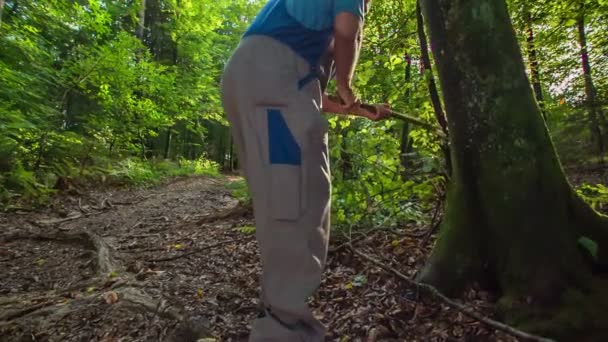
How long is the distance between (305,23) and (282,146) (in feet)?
1.96

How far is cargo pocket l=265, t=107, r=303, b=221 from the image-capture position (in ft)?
5.52

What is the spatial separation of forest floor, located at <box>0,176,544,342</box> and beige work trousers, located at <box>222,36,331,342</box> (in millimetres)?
746

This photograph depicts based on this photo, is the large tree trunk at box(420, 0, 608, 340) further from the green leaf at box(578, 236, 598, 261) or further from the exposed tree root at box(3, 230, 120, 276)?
the exposed tree root at box(3, 230, 120, 276)

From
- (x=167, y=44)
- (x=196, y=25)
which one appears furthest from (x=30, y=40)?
(x=167, y=44)

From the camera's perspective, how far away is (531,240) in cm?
209

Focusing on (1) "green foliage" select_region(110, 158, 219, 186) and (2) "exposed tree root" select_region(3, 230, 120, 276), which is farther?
(1) "green foliage" select_region(110, 158, 219, 186)

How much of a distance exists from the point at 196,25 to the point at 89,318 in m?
18.1

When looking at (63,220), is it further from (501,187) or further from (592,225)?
(592,225)

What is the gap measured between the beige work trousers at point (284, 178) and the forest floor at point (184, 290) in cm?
75

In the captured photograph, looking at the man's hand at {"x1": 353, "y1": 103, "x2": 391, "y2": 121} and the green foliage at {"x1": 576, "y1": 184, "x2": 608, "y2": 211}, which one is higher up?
the man's hand at {"x1": 353, "y1": 103, "x2": 391, "y2": 121}

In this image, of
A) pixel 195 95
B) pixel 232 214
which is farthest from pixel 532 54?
pixel 195 95

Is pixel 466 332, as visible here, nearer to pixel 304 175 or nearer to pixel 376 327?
pixel 376 327

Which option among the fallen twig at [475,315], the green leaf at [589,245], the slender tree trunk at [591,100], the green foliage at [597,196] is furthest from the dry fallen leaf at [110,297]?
the slender tree trunk at [591,100]

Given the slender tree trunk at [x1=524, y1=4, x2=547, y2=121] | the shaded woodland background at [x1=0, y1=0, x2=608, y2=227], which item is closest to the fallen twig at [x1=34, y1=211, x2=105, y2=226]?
the shaded woodland background at [x1=0, y1=0, x2=608, y2=227]
